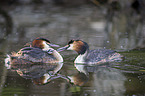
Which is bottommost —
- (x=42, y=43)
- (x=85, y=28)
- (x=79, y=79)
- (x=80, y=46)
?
(x=79, y=79)

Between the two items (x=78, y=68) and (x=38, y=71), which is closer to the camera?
(x=38, y=71)

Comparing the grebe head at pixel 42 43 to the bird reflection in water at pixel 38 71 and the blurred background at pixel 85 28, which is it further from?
the blurred background at pixel 85 28

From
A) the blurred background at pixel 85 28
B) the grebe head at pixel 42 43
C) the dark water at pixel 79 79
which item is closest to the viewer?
the dark water at pixel 79 79

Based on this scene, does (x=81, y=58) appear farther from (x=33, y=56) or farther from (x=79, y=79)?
(x=79, y=79)

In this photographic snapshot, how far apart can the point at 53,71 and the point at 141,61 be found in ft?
9.24

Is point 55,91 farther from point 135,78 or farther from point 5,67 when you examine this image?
point 5,67

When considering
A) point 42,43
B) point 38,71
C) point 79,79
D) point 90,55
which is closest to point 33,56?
point 42,43

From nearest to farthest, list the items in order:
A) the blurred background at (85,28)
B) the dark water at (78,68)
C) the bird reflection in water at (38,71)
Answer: the dark water at (78,68) → the bird reflection in water at (38,71) → the blurred background at (85,28)

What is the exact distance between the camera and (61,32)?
59.7ft

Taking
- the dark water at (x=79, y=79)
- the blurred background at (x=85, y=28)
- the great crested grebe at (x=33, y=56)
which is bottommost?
the dark water at (x=79, y=79)

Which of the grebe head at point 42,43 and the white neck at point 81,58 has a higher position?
the grebe head at point 42,43

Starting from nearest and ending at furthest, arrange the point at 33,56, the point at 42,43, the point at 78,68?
the point at 78,68 → the point at 33,56 → the point at 42,43

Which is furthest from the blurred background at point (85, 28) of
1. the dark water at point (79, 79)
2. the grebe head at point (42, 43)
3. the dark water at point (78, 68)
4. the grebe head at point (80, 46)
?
the dark water at point (79, 79)

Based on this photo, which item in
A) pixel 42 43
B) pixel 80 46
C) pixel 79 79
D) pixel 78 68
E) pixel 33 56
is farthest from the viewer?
pixel 42 43
